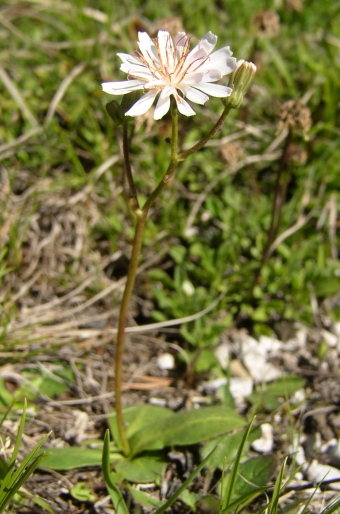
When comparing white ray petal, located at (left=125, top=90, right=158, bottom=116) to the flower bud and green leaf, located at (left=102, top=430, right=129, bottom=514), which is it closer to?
the flower bud

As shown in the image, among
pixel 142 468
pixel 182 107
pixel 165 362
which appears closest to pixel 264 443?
pixel 142 468

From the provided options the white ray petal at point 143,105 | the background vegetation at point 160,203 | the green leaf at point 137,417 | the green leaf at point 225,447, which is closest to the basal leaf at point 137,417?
the green leaf at point 137,417

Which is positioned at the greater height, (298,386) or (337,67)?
(337,67)

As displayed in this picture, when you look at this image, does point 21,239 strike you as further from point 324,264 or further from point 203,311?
point 324,264

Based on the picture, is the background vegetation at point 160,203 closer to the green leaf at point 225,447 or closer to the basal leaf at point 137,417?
the basal leaf at point 137,417

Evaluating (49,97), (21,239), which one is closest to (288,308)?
(21,239)

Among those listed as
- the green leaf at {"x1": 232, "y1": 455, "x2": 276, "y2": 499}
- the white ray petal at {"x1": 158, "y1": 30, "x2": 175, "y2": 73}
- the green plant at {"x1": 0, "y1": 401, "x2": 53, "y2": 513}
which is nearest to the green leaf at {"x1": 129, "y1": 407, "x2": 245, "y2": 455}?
the green leaf at {"x1": 232, "y1": 455, "x2": 276, "y2": 499}
